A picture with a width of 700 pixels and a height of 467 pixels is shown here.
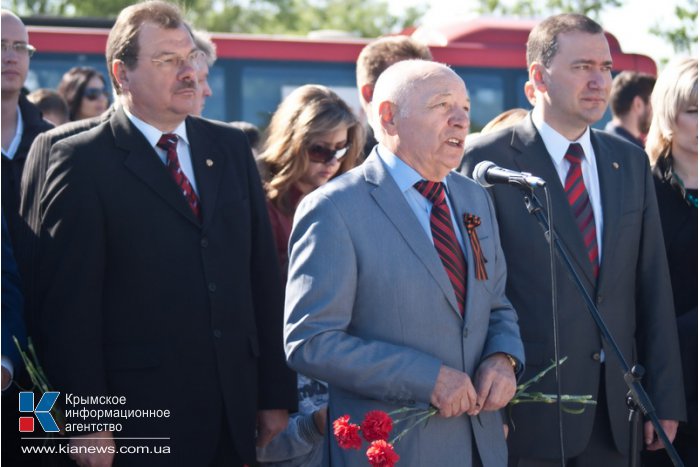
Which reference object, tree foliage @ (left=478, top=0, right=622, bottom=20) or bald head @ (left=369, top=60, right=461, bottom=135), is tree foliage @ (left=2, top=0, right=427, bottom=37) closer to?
tree foliage @ (left=478, top=0, right=622, bottom=20)

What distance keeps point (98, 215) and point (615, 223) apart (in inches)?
86.9

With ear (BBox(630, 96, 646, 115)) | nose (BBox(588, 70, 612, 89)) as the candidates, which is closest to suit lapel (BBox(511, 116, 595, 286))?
nose (BBox(588, 70, 612, 89))

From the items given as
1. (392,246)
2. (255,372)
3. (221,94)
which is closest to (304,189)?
(255,372)

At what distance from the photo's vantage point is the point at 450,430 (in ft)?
13.4

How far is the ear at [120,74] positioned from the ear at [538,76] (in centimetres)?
192

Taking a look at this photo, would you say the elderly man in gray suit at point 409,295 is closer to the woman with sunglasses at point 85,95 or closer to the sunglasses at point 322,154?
the sunglasses at point 322,154

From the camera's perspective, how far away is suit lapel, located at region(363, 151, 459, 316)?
4.09 meters

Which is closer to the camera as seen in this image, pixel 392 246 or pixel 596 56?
pixel 392 246

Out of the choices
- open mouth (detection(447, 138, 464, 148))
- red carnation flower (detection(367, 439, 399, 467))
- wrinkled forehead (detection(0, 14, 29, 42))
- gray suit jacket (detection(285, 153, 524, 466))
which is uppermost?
wrinkled forehead (detection(0, 14, 29, 42))

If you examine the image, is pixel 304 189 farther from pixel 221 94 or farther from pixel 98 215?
pixel 221 94

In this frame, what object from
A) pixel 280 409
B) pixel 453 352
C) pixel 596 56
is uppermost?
pixel 596 56

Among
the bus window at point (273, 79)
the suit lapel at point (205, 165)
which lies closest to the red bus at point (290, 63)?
the bus window at point (273, 79)

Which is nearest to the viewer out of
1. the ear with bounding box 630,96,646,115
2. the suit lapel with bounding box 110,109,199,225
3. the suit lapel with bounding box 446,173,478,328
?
the suit lapel with bounding box 446,173,478,328

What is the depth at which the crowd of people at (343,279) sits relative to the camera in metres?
4.08
